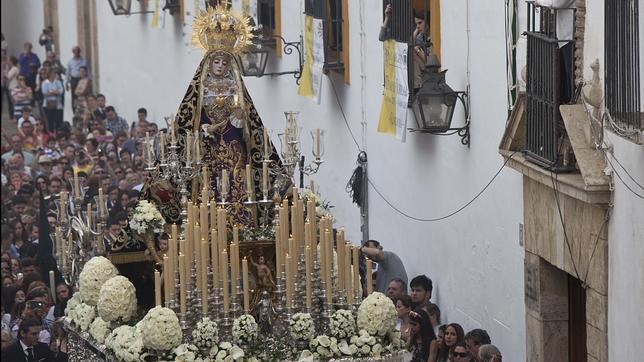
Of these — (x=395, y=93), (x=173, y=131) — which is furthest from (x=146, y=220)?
(x=395, y=93)

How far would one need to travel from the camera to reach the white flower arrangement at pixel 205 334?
1116 centimetres

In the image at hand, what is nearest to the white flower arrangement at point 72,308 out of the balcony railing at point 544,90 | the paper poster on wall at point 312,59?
the balcony railing at point 544,90

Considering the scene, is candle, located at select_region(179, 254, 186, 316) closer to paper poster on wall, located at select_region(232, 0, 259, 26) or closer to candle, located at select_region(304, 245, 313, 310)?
candle, located at select_region(304, 245, 313, 310)

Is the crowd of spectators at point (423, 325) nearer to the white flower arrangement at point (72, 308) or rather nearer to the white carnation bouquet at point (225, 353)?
the white carnation bouquet at point (225, 353)

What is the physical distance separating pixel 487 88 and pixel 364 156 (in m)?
3.91

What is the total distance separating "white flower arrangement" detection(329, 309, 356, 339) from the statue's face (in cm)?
193

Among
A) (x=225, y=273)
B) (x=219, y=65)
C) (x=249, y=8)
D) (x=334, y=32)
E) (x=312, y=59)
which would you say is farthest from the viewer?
(x=249, y=8)

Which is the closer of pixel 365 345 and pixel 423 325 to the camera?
Result: pixel 365 345

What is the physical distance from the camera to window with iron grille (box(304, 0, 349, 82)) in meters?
19.0

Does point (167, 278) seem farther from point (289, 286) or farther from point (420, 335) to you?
point (420, 335)

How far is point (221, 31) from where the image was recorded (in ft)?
40.3

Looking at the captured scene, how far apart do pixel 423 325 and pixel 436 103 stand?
191 cm

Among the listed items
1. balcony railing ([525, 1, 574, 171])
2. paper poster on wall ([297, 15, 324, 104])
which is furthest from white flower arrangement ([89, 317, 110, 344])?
paper poster on wall ([297, 15, 324, 104])

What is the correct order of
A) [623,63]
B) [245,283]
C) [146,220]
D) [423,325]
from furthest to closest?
[423,325] → [146,220] → [245,283] → [623,63]
